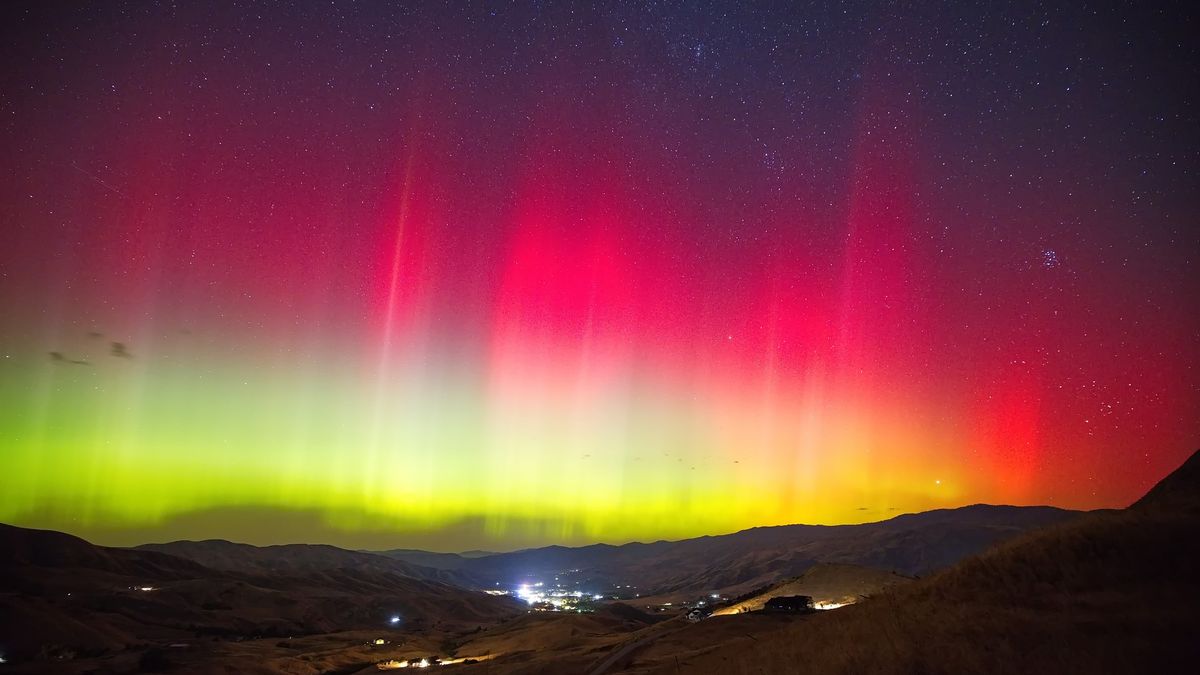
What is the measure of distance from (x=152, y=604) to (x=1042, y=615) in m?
112

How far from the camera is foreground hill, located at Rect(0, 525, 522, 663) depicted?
62.5m

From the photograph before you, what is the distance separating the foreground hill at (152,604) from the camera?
6250cm

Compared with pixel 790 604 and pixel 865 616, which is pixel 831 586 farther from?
pixel 865 616

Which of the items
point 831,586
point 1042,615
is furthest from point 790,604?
point 1042,615

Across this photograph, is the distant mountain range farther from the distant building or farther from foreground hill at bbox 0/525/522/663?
the distant building

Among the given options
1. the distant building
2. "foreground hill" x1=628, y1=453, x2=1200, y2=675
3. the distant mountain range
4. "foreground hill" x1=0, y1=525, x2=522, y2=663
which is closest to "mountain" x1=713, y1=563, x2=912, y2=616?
the distant mountain range

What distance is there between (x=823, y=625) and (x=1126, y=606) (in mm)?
7258

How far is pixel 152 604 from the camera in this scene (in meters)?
91.2

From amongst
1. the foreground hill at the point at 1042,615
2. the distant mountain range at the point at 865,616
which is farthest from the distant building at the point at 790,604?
the foreground hill at the point at 1042,615

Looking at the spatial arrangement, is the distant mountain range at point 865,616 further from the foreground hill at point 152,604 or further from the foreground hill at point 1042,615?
the foreground hill at point 152,604

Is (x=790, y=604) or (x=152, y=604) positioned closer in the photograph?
(x=790, y=604)

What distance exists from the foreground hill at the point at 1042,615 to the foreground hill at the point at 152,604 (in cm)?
6662

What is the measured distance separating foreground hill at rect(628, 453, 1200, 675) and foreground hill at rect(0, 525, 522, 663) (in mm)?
66625

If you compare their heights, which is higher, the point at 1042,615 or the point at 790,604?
the point at 1042,615
